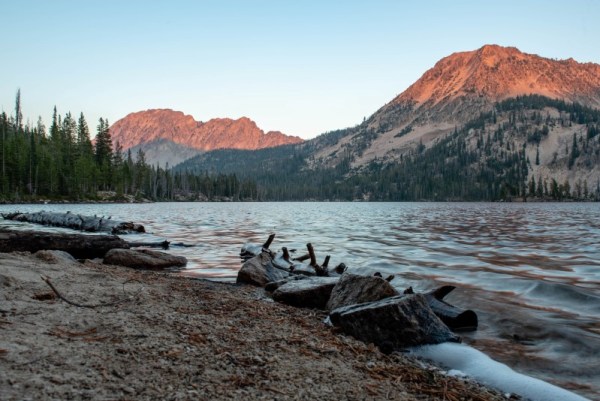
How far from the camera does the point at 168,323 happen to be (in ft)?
21.9

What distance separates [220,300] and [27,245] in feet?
38.3

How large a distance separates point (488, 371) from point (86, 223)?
33.7 m

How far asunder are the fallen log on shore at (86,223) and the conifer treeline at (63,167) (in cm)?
6962

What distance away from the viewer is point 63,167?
357 feet

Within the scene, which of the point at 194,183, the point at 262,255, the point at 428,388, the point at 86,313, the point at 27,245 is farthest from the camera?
the point at 194,183

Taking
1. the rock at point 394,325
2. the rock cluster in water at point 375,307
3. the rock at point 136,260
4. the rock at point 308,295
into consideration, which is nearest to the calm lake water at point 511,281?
the rock cluster in water at point 375,307

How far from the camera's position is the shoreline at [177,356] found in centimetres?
416

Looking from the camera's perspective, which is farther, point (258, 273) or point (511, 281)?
point (511, 281)

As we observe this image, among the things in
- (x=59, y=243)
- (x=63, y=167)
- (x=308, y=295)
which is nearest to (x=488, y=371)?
(x=308, y=295)

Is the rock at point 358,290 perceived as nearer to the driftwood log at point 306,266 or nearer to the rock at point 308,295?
the rock at point 308,295

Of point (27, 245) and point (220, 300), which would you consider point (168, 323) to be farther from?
point (27, 245)

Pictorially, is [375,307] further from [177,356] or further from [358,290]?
[177,356]

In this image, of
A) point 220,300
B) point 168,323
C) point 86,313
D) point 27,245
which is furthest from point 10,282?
point 27,245

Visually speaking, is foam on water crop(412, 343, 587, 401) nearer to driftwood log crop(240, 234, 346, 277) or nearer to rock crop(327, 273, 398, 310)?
rock crop(327, 273, 398, 310)
